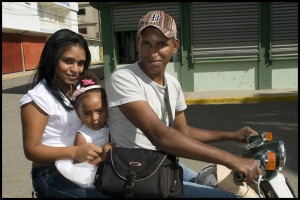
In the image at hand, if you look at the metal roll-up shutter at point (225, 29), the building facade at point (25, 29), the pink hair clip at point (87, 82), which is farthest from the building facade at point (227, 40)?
the building facade at point (25, 29)

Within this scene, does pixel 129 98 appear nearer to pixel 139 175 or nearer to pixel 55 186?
pixel 139 175

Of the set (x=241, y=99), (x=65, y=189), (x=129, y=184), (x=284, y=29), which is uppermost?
(x=284, y=29)

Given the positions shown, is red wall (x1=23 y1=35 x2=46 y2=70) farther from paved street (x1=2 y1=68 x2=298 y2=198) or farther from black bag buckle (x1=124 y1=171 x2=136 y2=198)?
black bag buckle (x1=124 y1=171 x2=136 y2=198)

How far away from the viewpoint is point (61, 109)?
80.9 inches

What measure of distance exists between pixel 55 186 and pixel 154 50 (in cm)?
89

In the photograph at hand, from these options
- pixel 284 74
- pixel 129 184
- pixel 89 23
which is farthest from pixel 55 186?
pixel 89 23

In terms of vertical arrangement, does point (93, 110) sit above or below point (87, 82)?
below

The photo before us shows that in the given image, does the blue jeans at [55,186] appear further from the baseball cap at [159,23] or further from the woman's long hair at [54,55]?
the baseball cap at [159,23]

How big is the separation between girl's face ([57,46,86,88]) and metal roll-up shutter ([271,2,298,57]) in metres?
9.52

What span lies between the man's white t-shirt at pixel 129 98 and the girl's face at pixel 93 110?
9 centimetres

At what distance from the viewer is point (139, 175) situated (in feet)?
5.24

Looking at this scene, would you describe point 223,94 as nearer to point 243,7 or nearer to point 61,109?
point 243,7

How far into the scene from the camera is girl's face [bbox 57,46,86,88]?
2.14 m

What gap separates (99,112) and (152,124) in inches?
16.8
